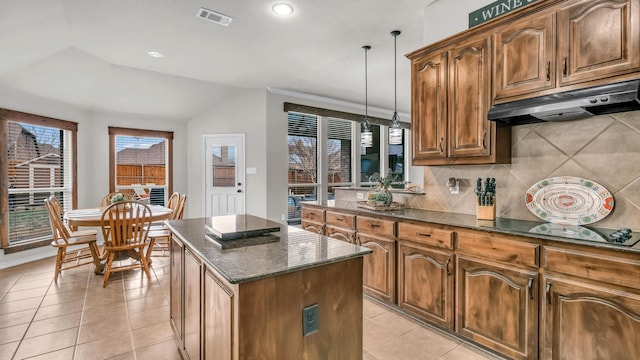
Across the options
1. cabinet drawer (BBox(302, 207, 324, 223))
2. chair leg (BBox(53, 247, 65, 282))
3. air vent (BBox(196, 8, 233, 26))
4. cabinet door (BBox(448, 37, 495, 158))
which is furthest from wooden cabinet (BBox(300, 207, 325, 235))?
chair leg (BBox(53, 247, 65, 282))

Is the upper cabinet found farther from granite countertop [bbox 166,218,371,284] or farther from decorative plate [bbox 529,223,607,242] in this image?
granite countertop [bbox 166,218,371,284]

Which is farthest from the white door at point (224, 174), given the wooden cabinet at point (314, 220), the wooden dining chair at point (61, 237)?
the wooden cabinet at point (314, 220)

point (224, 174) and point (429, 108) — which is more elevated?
point (429, 108)

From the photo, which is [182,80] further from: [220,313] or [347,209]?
[220,313]

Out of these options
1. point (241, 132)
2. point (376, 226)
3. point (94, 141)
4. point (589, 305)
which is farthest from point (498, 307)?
point (94, 141)

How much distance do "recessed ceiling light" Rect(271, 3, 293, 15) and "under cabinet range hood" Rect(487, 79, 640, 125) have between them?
203cm

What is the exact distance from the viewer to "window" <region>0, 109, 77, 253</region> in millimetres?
4289

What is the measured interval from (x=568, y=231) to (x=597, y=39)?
1.17 m

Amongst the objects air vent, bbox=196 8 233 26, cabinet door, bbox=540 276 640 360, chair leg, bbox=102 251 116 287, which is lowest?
chair leg, bbox=102 251 116 287

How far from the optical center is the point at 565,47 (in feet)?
6.55

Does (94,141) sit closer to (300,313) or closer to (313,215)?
(313,215)

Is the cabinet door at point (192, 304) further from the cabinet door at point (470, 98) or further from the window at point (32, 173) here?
the window at point (32, 173)

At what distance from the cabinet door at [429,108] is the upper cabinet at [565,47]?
452 millimetres

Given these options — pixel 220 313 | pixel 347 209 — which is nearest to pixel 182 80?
pixel 347 209
